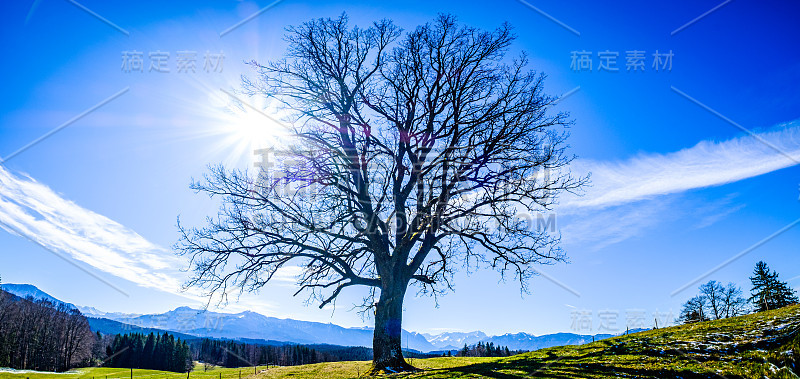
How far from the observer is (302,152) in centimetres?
1521

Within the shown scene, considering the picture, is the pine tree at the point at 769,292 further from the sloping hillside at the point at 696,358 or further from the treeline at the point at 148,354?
the treeline at the point at 148,354

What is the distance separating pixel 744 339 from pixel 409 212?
11.6 m

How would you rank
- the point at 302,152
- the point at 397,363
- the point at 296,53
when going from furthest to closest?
the point at 296,53
the point at 302,152
the point at 397,363

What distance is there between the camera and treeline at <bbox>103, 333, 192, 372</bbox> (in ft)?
371

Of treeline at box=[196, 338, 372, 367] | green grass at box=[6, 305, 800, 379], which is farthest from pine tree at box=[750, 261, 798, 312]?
treeline at box=[196, 338, 372, 367]

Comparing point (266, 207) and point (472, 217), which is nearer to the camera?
point (266, 207)

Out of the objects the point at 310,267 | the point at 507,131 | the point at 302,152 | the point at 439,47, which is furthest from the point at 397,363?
the point at 439,47

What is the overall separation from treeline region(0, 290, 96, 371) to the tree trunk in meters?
Answer: 105

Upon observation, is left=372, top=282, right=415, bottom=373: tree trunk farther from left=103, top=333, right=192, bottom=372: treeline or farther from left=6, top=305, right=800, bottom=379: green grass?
left=103, top=333, right=192, bottom=372: treeline

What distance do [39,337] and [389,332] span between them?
11868 centimetres

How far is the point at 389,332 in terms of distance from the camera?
1480 cm

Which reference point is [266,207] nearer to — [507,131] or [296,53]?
[296,53]

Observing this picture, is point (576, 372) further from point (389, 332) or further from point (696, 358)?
point (389, 332)

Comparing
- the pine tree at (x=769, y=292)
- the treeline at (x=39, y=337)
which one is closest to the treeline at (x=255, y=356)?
the treeline at (x=39, y=337)
